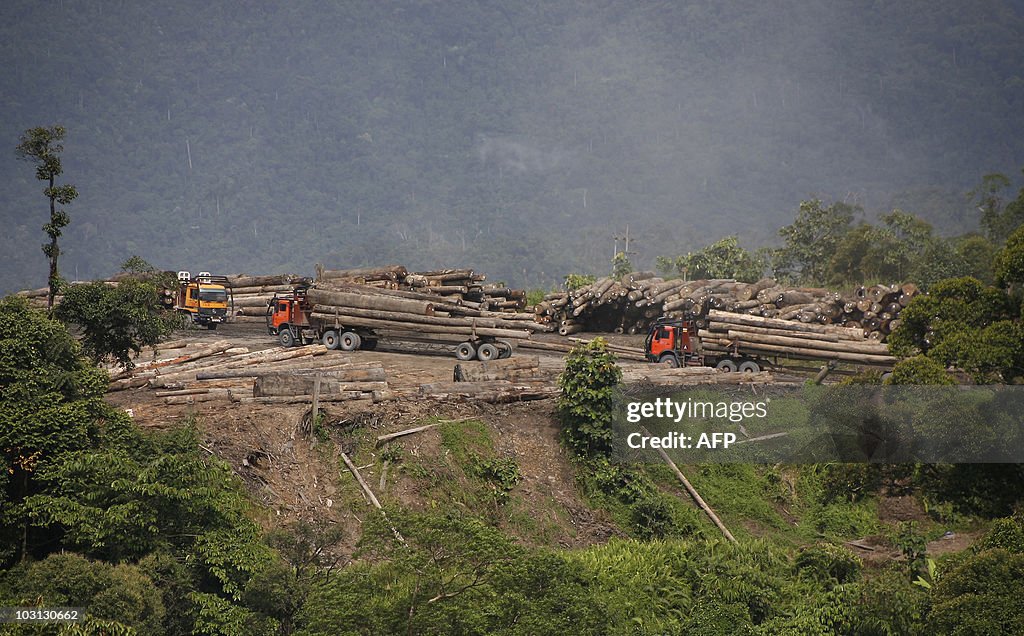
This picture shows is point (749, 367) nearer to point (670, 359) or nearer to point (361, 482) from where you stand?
point (670, 359)

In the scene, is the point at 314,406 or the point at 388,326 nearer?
the point at 314,406

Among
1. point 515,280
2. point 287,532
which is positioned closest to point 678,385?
point 287,532

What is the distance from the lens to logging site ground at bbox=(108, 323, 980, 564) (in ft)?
75.4

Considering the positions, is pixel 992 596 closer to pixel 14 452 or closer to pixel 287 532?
pixel 287 532

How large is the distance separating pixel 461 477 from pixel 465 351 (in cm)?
1174

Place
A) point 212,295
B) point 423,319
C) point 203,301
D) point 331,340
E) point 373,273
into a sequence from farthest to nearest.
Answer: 1. point 212,295
2. point 203,301
3. point 373,273
4. point 331,340
5. point 423,319

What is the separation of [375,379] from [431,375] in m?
3.90

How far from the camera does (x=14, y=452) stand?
17.4 metres

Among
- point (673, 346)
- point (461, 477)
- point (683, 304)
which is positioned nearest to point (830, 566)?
point (461, 477)

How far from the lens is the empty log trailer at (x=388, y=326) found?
36.6m

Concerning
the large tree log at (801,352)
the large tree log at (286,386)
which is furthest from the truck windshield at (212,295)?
the large tree log at (801,352)

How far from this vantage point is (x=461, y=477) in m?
25.2

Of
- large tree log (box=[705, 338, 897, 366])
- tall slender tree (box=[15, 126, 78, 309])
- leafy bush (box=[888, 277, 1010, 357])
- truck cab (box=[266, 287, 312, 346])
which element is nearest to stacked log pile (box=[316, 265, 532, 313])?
truck cab (box=[266, 287, 312, 346])

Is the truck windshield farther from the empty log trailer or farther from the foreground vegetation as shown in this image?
the foreground vegetation
